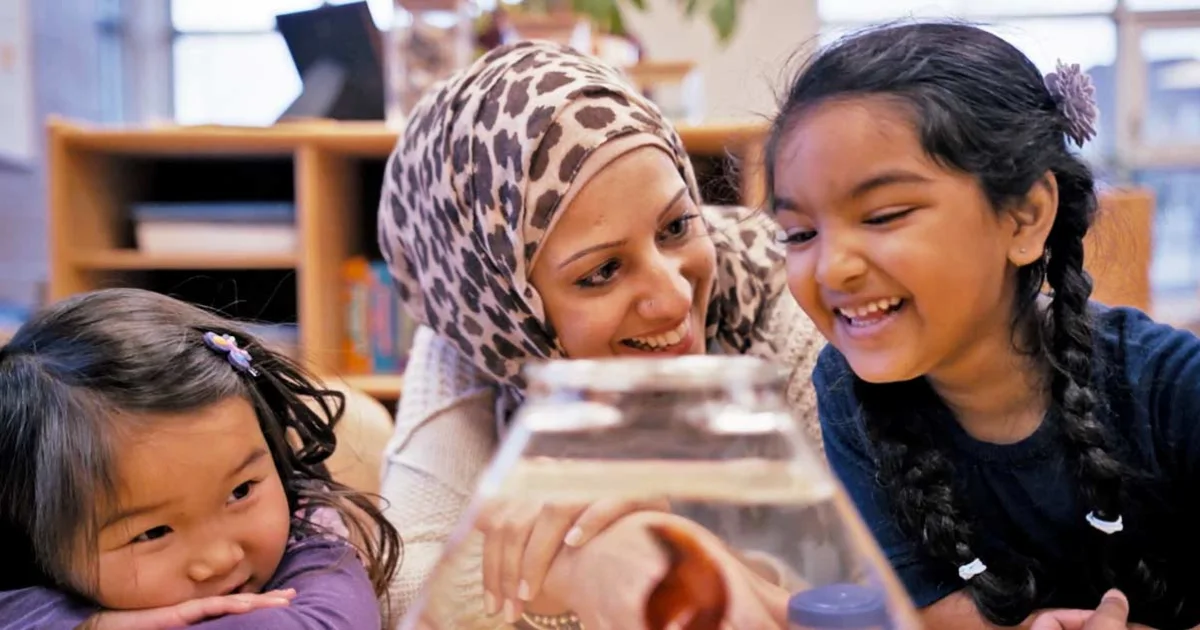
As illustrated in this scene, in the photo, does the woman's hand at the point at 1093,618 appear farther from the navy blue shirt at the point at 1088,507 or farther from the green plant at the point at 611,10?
the green plant at the point at 611,10

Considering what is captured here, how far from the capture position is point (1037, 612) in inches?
34.2

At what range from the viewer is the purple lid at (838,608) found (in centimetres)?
36

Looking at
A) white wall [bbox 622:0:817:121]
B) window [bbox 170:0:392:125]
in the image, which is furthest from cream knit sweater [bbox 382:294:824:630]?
window [bbox 170:0:392:125]

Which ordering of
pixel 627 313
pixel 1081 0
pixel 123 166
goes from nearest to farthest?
pixel 627 313 → pixel 123 166 → pixel 1081 0

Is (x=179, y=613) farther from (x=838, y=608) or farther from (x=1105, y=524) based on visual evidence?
(x=1105, y=524)

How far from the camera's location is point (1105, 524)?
0.89 m

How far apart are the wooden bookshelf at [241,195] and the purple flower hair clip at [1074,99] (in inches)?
54.5

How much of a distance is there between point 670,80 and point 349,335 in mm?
999

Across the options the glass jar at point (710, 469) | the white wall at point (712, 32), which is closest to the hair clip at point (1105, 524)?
the glass jar at point (710, 469)

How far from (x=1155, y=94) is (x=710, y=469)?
4.22m

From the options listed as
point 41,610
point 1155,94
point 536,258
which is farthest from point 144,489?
point 1155,94

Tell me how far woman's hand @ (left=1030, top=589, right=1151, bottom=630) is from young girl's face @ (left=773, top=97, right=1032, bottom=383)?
0.66ft

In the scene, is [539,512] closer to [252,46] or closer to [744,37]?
[744,37]

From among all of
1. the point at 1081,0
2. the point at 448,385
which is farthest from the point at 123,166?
the point at 1081,0
